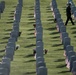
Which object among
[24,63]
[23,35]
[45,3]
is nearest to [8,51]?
[24,63]

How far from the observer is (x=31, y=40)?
25844 mm

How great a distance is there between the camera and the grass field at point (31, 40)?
768 inches

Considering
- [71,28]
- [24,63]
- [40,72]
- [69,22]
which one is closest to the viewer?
[40,72]

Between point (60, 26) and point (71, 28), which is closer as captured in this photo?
point (60, 26)

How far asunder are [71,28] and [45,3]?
12.1m

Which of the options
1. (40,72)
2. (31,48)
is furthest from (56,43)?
(40,72)

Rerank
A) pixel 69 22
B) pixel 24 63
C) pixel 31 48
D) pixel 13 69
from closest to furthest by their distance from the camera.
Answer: pixel 13 69 < pixel 24 63 < pixel 31 48 < pixel 69 22

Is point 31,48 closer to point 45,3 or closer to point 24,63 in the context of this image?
point 24,63

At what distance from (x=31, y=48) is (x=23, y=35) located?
11.9ft

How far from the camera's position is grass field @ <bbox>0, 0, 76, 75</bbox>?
19.5 metres

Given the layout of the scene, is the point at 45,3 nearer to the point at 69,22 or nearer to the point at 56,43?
the point at 69,22

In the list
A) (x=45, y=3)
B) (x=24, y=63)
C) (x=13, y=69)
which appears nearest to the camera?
(x=13, y=69)

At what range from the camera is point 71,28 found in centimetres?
2925

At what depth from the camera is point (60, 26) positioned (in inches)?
1054
